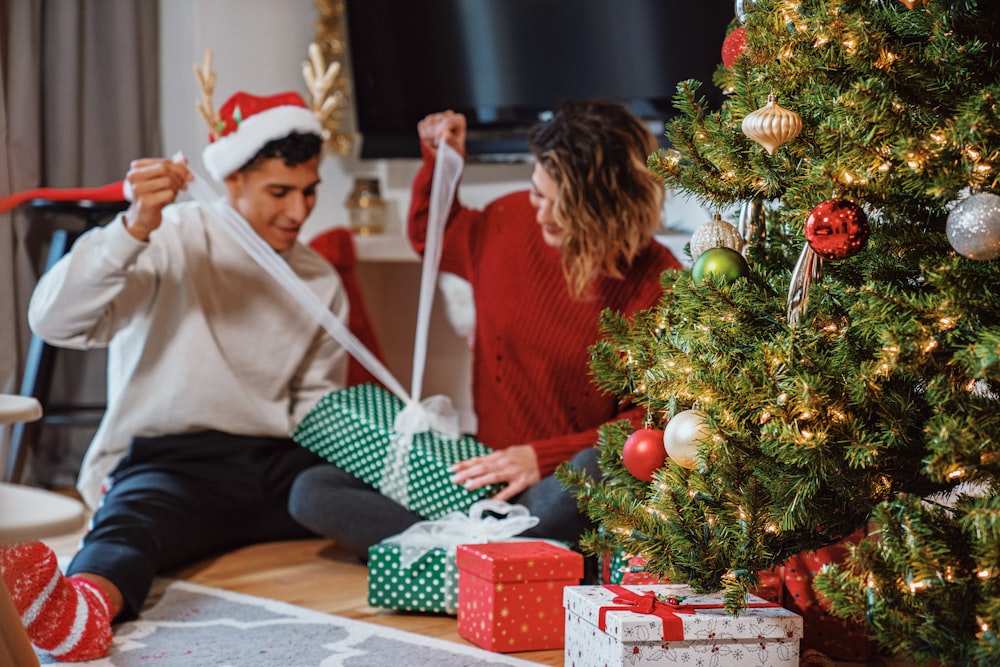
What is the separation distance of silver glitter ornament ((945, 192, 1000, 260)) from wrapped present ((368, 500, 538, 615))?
2.91 ft

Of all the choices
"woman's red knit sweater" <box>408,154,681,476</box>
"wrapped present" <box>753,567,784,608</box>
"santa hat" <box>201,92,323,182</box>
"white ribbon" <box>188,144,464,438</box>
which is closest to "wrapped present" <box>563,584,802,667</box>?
"wrapped present" <box>753,567,784,608</box>

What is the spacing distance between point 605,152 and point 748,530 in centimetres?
88

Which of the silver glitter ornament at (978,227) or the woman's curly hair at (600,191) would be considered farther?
the woman's curly hair at (600,191)

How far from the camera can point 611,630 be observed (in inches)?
50.7

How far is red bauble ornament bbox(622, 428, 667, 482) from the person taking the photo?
1.37m

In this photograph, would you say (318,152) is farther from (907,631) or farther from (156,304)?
(907,631)

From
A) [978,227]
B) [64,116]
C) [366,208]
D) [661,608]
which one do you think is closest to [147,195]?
[64,116]

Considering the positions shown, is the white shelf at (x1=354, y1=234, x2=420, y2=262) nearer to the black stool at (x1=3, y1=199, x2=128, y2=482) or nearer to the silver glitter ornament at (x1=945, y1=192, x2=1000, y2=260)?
the black stool at (x1=3, y1=199, x2=128, y2=482)

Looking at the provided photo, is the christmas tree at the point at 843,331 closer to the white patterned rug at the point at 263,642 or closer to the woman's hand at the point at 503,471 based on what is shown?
the white patterned rug at the point at 263,642

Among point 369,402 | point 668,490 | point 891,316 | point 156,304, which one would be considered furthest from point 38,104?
point 891,316

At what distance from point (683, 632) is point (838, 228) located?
0.48m

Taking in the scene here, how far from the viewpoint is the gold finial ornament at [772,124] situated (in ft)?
3.92

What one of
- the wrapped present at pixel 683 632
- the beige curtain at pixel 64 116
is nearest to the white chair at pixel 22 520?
the wrapped present at pixel 683 632

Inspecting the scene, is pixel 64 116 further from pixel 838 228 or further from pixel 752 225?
pixel 838 228
